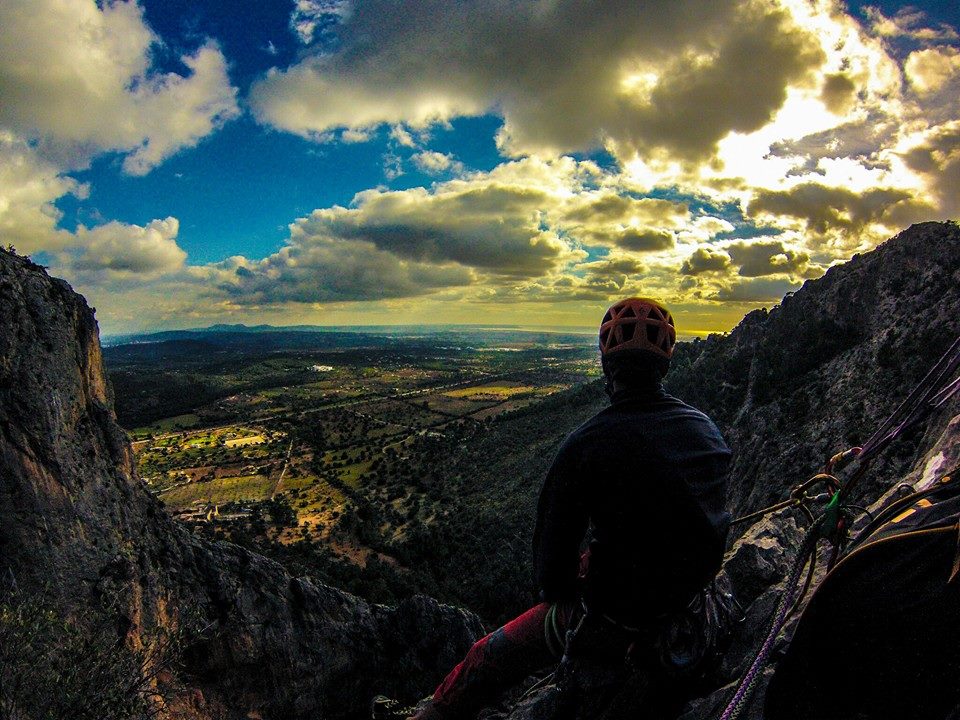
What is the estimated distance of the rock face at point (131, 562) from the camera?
427 inches

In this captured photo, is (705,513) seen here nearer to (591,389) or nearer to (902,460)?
(902,460)

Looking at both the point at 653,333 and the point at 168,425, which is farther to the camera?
the point at 168,425

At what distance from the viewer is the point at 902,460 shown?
15.8 m

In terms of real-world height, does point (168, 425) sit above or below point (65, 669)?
below

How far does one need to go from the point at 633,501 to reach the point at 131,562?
1330cm

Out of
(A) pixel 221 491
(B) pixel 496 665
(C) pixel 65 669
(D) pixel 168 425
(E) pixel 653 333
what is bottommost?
(A) pixel 221 491

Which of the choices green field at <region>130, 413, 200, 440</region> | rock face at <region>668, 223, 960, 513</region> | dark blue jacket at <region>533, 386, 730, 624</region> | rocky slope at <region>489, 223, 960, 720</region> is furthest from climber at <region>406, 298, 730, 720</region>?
green field at <region>130, 413, 200, 440</region>

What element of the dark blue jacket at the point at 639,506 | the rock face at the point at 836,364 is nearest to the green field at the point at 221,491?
the rock face at the point at 836,364

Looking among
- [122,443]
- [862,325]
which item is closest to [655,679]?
[122,443]

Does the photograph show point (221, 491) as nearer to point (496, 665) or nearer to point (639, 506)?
point (496, 665)

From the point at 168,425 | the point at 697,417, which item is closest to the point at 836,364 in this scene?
the point at 697,417

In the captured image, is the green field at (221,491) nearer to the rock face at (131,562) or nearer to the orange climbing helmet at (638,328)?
the rock face at (131,562)

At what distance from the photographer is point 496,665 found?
521 centimetres

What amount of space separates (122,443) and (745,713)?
1605 cm
